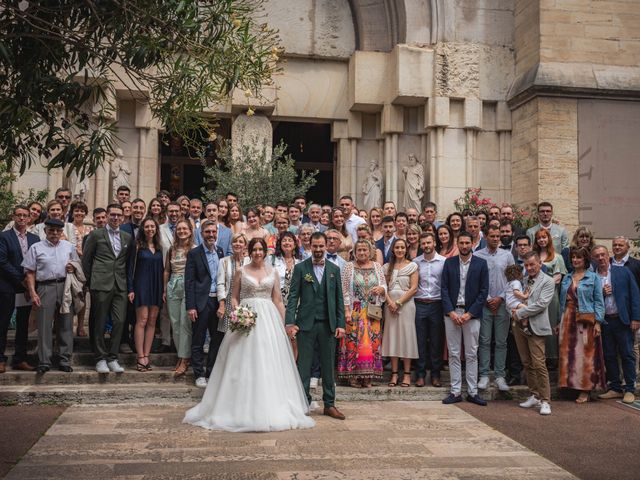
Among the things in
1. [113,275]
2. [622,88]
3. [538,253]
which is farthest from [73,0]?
[622,88]

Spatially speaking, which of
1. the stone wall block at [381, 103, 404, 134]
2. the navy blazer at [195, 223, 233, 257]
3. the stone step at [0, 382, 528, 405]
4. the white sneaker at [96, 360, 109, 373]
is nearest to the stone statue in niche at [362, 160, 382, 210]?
the stone wall block at [381, 103, 404, 134]

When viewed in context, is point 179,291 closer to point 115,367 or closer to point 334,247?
point 115,367

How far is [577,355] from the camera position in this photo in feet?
28.3

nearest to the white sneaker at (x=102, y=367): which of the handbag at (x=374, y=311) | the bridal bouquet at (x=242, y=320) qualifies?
the bridal bouquet at (x=242, y=320)

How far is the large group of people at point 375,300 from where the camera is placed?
27.1 ft

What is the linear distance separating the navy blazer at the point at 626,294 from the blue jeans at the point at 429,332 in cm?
225

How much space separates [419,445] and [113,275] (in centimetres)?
442

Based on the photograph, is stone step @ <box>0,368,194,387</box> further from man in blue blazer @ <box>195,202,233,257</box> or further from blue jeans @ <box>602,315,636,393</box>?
blue jeans @ <box>602,315,636,393</box>

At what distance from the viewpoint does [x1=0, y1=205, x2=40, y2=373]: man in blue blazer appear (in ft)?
26.7

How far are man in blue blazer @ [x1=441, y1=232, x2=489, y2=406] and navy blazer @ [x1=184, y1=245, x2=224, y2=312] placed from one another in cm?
295

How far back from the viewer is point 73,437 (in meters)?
6.38

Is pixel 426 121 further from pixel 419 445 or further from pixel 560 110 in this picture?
pixel 419 445

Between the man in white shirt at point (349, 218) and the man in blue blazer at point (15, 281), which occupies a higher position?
the man in white shirt at point (349, 218)

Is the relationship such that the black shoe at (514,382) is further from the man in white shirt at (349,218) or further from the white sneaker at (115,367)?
the white sneaker at (115,367)
